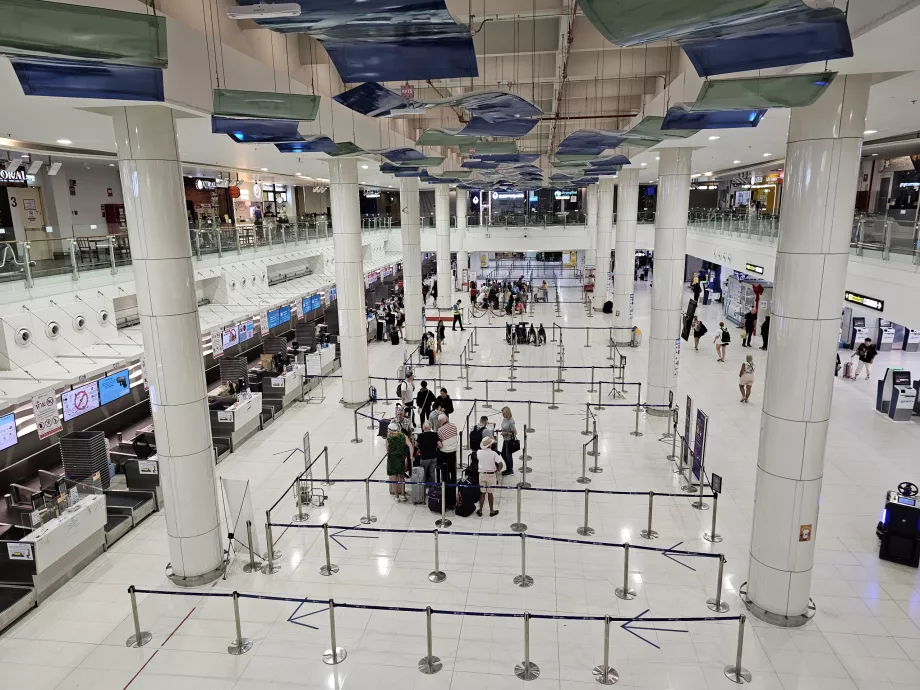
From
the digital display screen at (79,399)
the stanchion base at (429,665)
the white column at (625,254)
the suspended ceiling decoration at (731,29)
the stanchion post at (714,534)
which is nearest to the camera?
the suspended ceiling decoration at (731,29)

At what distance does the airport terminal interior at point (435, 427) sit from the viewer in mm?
4820

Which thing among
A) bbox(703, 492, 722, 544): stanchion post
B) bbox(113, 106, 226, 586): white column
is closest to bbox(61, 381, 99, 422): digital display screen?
bbox(113, 106, 226, 586): white column

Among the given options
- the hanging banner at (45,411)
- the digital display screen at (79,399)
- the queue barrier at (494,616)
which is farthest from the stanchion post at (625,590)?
the digital display screen at (79,399)

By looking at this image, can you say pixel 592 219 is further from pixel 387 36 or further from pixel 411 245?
pixel 387 36

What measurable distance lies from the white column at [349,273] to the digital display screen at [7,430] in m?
7.93

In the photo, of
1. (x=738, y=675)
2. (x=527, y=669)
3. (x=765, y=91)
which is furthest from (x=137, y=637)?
(x=765, y=91)

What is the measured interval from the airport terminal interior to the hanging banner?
5 cm

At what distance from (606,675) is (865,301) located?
10.3 metres

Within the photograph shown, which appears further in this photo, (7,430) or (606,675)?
(7,430)

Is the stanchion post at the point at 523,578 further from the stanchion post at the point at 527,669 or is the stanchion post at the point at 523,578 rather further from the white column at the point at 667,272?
the white column at the point at 667,272

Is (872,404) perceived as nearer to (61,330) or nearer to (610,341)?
(610,341)

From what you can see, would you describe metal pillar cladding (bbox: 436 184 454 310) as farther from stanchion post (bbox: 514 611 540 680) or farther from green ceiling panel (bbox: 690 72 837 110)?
green ceiling panel (bbox: 690 72 837 110)

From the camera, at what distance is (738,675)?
657cm

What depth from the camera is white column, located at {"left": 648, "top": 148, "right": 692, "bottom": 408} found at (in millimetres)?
14961
